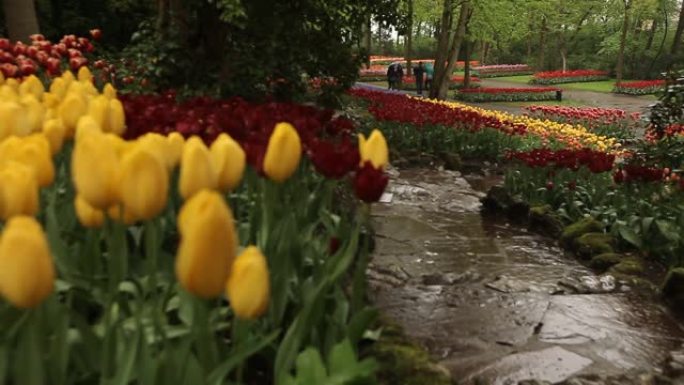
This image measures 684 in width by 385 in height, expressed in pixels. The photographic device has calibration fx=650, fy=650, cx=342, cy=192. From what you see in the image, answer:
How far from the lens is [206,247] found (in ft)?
3.39

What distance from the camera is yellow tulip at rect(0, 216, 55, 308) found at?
100 cm

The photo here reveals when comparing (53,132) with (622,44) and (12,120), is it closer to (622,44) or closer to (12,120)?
(12,120)

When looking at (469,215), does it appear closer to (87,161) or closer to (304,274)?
(304,274)

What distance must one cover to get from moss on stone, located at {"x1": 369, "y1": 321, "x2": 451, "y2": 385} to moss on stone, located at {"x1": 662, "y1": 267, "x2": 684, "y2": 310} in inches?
116

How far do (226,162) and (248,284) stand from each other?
58 cm

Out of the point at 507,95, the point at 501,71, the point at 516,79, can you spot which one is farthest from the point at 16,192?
the point at 501,71

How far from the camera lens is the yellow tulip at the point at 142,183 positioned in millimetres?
1232

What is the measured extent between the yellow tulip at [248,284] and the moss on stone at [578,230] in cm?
543

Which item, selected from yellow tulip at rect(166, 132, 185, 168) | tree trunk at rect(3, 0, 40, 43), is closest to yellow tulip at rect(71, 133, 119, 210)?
yellow tulip at rect(166, 132, 185, 168)

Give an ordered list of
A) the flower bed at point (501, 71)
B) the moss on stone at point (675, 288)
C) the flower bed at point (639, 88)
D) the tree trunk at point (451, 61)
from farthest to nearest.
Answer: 1. the flower bed at point (501, 71)
2. the flower bed at point (639, 88)
3. the tree trunk at point (451, 61)
4. the moss on stone at point (675, 288)

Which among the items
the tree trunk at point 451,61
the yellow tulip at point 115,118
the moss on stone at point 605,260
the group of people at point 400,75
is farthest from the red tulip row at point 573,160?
the group of people at point 400,75

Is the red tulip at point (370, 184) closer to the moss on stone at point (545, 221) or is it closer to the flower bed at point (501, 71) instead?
the moss on stone at point (545, 221)

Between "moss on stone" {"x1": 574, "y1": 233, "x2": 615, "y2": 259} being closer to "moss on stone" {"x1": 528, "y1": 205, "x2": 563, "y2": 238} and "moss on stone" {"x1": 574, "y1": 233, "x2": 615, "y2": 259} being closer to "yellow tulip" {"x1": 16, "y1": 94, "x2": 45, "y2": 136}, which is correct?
"moss on stone" {"x1": 528, "y1": 205, "x2": 563, "y2": 238}

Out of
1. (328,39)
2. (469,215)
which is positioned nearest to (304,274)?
(469,215)
